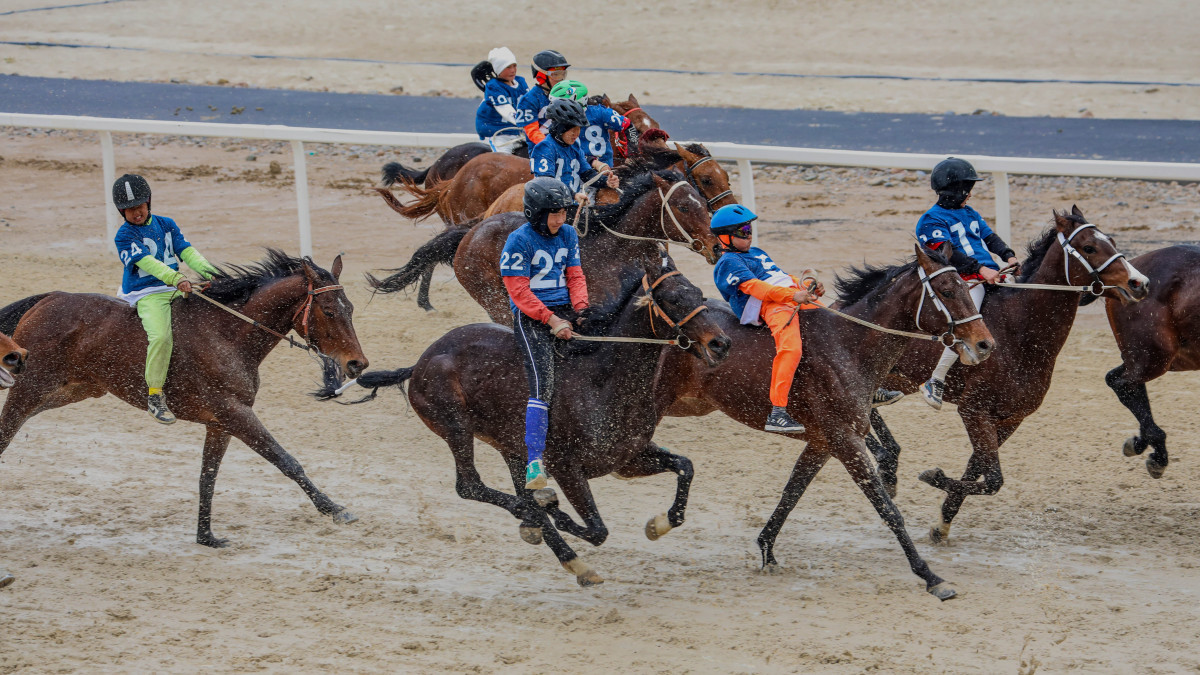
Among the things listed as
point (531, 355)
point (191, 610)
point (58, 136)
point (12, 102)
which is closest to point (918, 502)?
point (531, 355)

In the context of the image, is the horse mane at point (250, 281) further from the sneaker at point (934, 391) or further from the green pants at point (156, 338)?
the sneaker at point (934, 391)

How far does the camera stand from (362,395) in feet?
31.7

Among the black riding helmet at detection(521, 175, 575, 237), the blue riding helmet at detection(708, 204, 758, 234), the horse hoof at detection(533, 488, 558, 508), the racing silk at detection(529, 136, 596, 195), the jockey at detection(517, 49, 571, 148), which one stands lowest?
the horse hoof at detection(533, 488, 558, 508)

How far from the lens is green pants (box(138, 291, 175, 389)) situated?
6.89 metres

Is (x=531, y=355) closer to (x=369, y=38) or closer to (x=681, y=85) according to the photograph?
(x=681, y=85)

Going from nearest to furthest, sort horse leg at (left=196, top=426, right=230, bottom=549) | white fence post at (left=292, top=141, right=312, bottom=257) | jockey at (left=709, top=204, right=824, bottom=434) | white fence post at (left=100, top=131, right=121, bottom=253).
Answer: jockey at (left=709, top=204, right=824, bottom=434) < horse leg at (left=196, top=426, right=230, bottom=549) < white fence post at (left=292, top=141, right=312, bottom=257) < white fence post at (left=100, top=131, right=121, bottom=253)

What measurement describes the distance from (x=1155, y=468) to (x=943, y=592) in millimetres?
2199

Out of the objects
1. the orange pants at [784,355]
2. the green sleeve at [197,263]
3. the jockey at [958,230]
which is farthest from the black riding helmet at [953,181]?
the green sleeve at [197,263]

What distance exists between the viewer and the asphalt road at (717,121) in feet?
56.8

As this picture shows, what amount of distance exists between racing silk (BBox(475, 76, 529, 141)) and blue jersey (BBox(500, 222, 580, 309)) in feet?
15.7

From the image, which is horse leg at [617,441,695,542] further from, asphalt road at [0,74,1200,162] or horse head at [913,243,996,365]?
asphalt road at [0,74,1200,162]

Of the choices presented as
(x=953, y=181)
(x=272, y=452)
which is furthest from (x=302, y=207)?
(x=953, y=181)

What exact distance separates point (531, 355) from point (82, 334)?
2.76m

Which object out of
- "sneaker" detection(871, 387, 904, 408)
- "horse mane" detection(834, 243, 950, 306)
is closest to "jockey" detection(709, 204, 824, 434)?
"horse mane" detection(834, 243, 950, 306)
